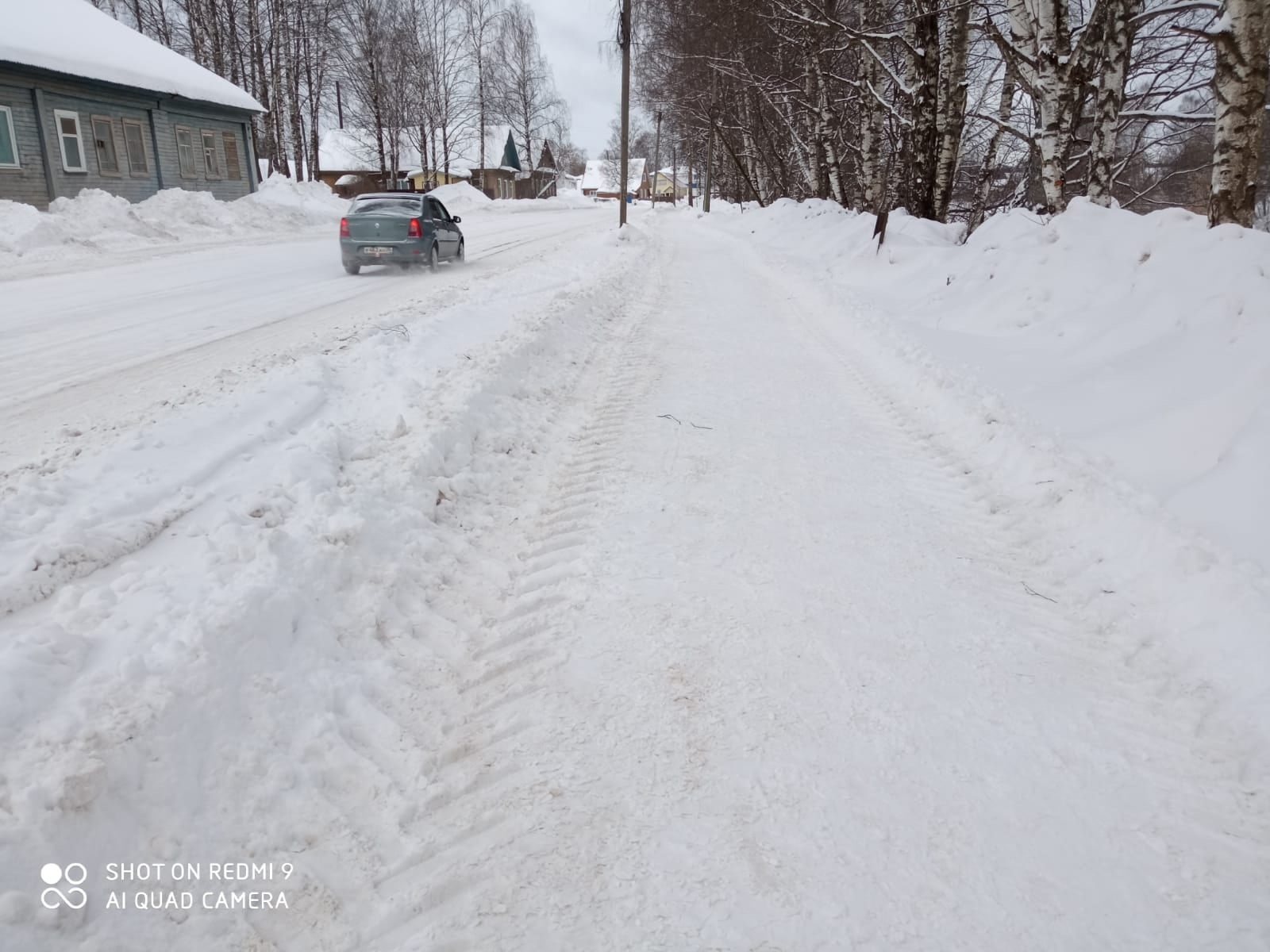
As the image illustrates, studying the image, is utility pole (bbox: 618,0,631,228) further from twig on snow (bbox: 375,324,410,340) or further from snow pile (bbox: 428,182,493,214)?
snow pile (bbox: 428,182,493,214)

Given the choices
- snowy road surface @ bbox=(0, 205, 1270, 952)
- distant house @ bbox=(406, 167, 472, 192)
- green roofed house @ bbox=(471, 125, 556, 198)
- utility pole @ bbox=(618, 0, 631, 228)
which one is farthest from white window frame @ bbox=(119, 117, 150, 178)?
distant house @ bbox=(406, 167, 472, 192)

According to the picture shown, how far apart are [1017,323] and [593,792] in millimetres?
7244

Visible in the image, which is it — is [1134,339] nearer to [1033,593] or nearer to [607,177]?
[1033,593]

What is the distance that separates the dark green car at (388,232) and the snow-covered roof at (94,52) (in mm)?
12216

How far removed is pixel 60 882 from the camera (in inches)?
74.6

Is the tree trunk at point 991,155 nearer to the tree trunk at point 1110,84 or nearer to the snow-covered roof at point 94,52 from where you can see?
the tree trunk at point 1110,84

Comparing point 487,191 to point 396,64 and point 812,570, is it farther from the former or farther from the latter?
point 812,570

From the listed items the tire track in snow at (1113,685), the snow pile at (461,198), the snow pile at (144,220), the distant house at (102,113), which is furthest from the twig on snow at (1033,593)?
the snow pile at (461,198)

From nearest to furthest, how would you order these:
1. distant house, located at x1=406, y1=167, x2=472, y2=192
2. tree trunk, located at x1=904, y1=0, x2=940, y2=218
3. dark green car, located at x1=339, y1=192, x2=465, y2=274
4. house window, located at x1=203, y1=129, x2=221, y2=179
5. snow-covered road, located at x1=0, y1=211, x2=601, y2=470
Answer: snow-covered road, located at x1=0, y1=211, x2=601, y2=470 → tree trunk, located at x1=904, y1=0, x2=940, y2=218 → dark green car, located at x1=339, y1=192, x2=465, y2=274 → house window, located at x1=203, y1=129, x2=221, y2=179 → distant house, located at x1=406, y1=167, x2=472, y2=192

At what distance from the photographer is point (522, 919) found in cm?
199

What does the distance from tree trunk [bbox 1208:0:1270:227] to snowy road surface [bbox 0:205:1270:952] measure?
3.92 meters

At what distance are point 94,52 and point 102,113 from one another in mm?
1632

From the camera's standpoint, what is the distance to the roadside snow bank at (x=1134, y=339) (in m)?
4.02

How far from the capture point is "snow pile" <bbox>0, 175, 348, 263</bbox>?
14375 millimetres
